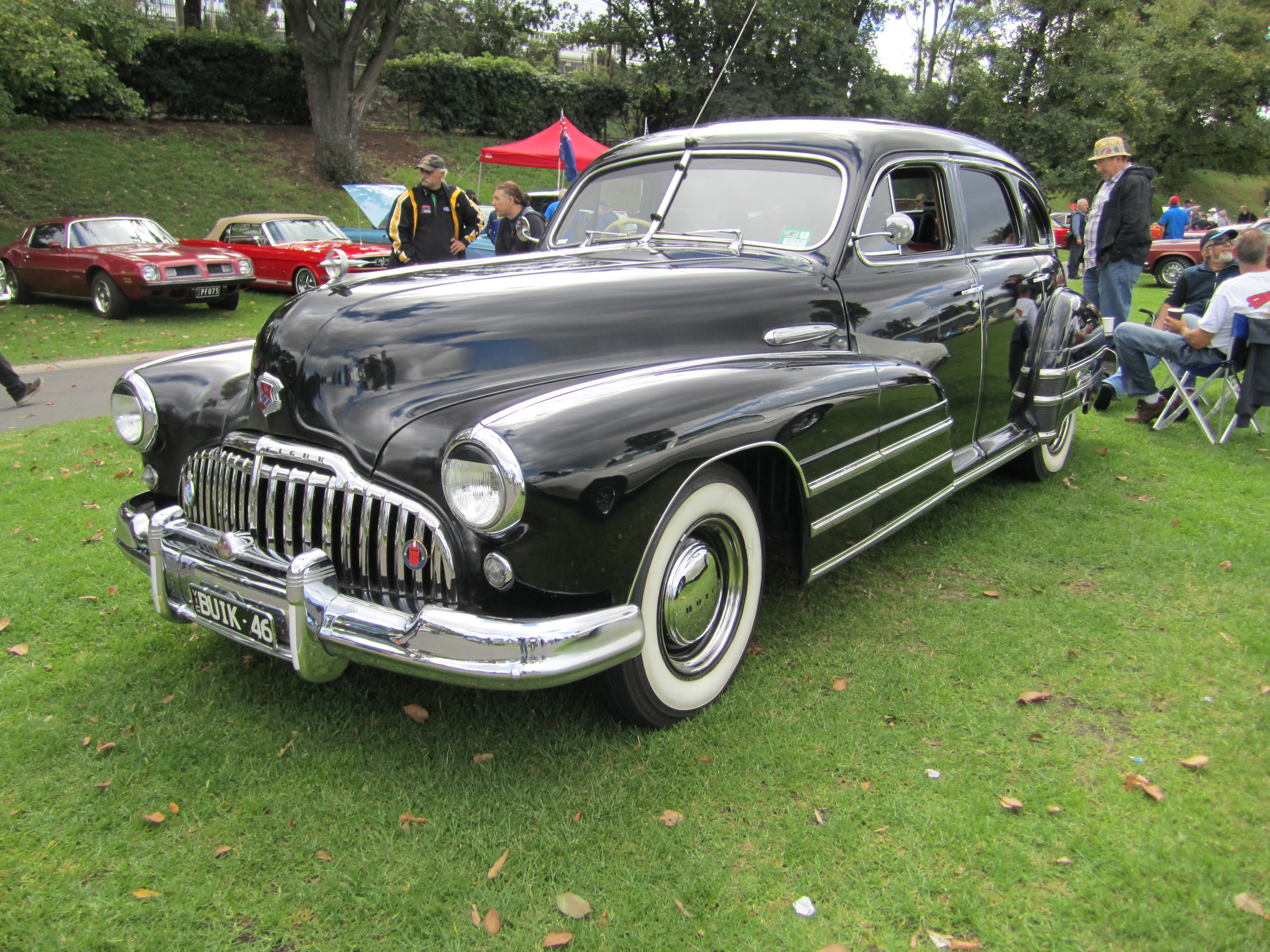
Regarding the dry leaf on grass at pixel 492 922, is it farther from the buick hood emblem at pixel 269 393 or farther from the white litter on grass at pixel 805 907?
the buick hood emblem at pixel 269 393

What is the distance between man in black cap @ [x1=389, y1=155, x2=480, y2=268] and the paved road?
209 centimetres

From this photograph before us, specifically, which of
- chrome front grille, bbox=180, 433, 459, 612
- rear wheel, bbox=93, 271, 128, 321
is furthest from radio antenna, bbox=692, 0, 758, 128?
rear wheel, bbox=93, 271, 128, 321

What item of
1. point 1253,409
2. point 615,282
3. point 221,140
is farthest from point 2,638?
point 221,140

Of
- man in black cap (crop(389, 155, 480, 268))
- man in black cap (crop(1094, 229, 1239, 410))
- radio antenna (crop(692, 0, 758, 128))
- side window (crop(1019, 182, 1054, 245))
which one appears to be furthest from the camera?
man in black cap (crop(389, 155, 480, 268))

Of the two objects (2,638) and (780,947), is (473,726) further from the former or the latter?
(2,638)

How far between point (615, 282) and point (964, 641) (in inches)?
73.9

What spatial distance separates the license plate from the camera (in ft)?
8.05

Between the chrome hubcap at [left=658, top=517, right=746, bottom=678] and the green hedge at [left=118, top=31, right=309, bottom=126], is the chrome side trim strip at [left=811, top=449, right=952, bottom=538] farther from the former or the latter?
the green hedge at [left=118, top=31, right=309, bottom=126]

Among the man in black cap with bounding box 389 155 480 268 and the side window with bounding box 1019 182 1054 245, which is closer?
the side window with bounding box 1019 182 1054 245

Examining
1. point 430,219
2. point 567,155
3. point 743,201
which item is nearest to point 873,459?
point 743,201

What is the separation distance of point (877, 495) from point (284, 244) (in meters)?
12.8

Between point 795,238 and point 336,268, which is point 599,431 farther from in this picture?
point 795,238

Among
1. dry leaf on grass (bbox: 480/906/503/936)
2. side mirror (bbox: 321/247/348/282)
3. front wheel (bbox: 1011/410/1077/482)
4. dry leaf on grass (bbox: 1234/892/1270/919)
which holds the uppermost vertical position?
side mirror (bbox: 321/247/348/282)

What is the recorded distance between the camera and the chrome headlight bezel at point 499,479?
213 centimetres
